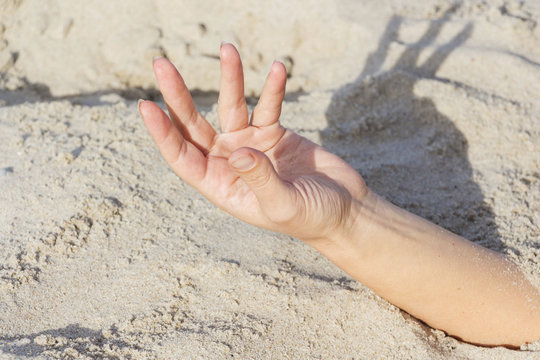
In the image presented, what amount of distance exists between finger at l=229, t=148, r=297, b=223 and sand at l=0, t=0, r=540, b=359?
43cm

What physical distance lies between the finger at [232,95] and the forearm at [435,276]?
411 millimetres

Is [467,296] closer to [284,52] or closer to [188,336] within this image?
[188,336]

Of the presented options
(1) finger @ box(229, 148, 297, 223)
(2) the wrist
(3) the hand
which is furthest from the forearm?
(1) finger @ box(229, 148, 297, 223)

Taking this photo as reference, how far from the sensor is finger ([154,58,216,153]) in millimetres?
1485

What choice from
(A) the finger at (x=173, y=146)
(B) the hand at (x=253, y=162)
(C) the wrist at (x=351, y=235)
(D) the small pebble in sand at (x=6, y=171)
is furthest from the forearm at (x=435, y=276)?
(D) the small pebble in sand at (x=6, y=171)

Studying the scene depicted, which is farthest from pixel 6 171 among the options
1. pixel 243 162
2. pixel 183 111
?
pixel 243 162

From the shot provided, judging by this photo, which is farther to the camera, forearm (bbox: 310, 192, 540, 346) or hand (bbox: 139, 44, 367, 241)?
forearm (bbox: 310, 192, 540, 346)

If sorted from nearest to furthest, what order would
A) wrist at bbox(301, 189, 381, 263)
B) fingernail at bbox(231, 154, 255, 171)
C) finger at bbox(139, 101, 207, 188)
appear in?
fingernail at bbox(231, 154, 255, 171) → finger at bbox(139, 101, 207, 188) → wrist at bbox(301, 189, 381, 263)

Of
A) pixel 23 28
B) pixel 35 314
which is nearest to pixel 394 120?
pixel 35 314

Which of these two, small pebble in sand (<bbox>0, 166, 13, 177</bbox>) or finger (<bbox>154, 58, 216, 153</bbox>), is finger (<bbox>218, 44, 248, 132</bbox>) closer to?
finger (<bbox>154, 58, 216, 153</bbox>)

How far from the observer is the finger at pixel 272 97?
61.9 inches

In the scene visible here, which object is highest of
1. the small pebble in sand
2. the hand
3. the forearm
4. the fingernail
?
the fingernail

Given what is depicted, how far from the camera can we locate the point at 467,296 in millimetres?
1628

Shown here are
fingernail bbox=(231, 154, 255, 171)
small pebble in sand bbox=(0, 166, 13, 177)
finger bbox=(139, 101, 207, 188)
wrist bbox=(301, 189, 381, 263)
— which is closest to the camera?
fingernail bbox=(231, 154, 255, 171)
